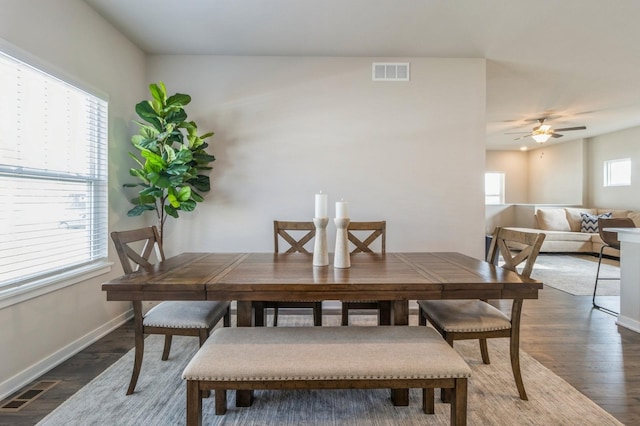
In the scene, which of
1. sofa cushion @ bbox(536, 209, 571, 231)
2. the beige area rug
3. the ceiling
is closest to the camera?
the ceiling

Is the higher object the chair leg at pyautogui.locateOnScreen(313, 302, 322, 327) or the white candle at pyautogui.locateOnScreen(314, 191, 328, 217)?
the white candle at pyautogui.locateOnScreen(314, 191, 328, 217)

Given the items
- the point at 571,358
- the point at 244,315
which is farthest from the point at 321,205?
the point at 571,358

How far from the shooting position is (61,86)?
2.42 m

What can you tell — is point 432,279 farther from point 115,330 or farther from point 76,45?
point 76,45

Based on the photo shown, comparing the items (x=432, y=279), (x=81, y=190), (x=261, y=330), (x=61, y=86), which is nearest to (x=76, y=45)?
(x=61, y=86)

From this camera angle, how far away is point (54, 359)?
2.30 metres

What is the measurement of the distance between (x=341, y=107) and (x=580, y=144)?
7.41 m

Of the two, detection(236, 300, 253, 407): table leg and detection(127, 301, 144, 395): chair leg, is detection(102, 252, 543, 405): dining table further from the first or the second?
detection(127, 301, 144, 395): chair leg

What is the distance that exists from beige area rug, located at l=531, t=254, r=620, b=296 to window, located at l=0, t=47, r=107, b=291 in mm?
5490

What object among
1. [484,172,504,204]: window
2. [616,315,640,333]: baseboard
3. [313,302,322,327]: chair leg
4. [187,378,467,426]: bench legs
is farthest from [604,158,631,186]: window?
[187,378,467,426]: bench legs

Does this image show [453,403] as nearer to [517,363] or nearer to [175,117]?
[517,363]

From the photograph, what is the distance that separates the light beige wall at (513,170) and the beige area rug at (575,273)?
2959 millimetres

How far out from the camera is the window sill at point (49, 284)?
1.96 m

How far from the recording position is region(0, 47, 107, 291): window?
2.00 meters
